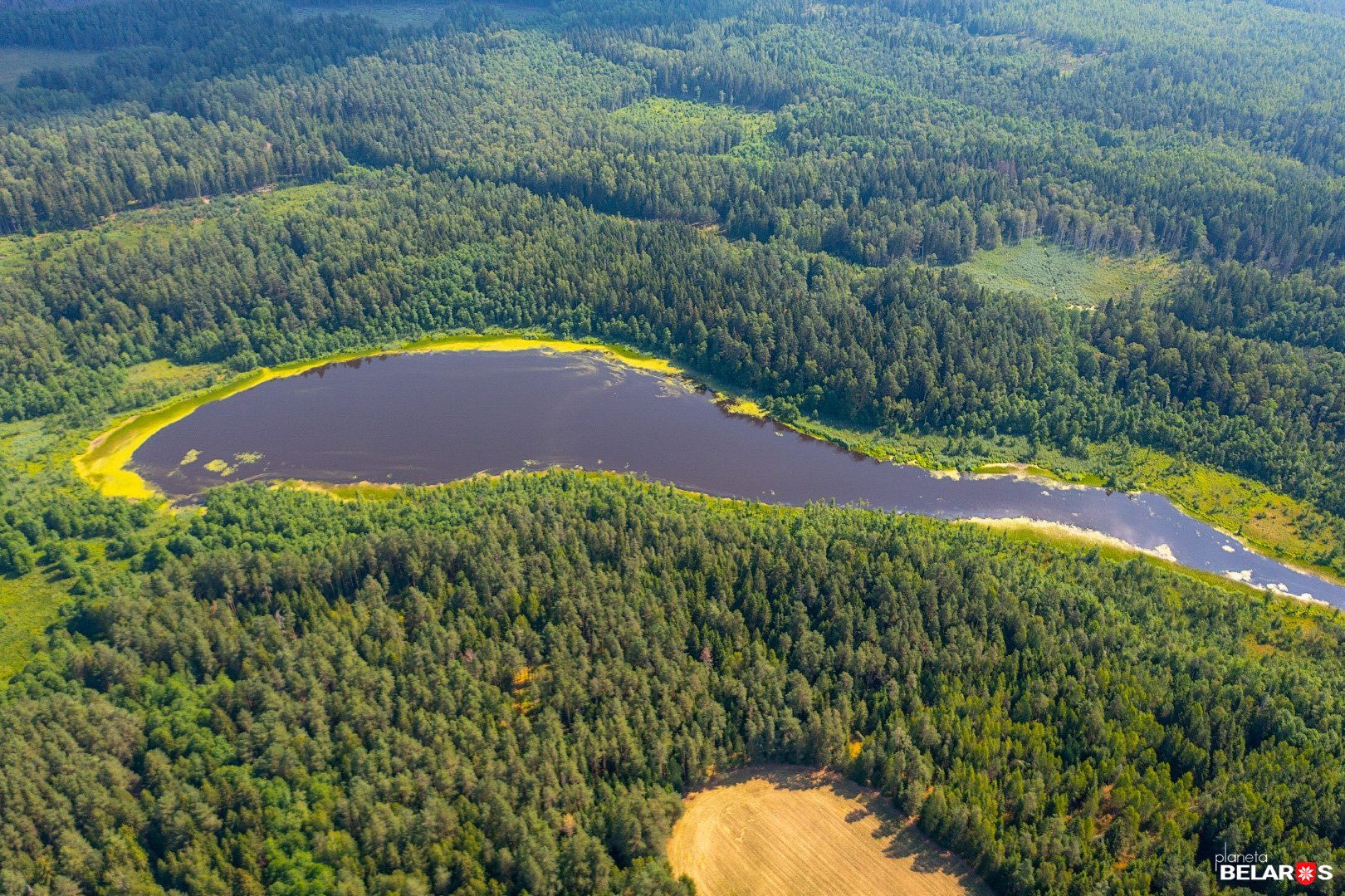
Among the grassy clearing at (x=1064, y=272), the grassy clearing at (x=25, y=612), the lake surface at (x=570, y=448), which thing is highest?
the grassy clearing at (x=1064, y=272)

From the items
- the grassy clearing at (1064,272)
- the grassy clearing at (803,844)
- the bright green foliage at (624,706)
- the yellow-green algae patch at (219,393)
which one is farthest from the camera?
the grassy clearing at (1064,272)

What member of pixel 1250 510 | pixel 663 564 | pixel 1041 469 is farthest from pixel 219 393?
pixel 1250 510

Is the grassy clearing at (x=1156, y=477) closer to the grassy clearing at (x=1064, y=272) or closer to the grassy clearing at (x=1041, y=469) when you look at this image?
the grassy clearing at (x=1041, y=469)

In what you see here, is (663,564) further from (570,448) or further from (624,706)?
(570,448)

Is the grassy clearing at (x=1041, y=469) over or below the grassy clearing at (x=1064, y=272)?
below

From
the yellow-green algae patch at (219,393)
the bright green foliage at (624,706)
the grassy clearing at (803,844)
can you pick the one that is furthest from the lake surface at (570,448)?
the grassy clearing at (803,844)

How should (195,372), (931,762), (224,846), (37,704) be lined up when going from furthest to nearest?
1. (195,372)
2. (37,704)
3. (931,762)
4. (224,846)

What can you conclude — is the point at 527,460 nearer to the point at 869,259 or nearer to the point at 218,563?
the point at 218,563

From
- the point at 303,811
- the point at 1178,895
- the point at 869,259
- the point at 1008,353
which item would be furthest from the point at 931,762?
the point at 869,259
